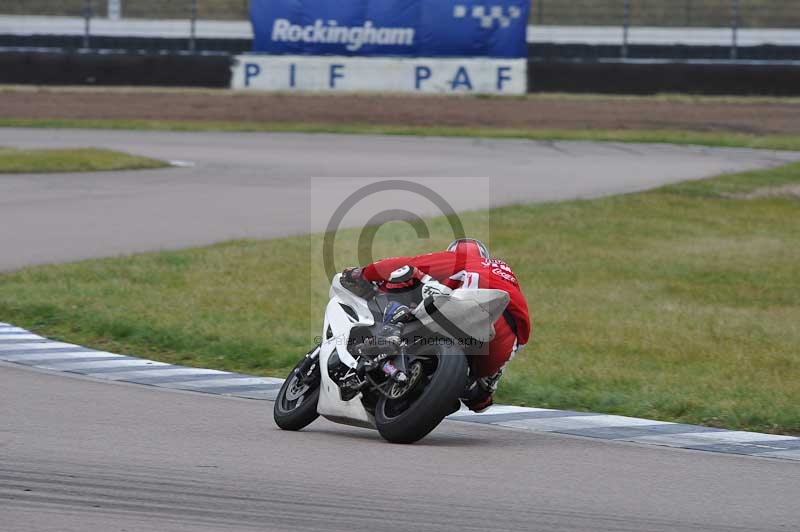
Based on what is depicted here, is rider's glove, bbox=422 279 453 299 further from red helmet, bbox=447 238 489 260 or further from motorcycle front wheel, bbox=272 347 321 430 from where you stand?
motorcycle front wheel, bbox=272 347 321 430

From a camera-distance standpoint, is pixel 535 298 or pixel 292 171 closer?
pixel 535 298

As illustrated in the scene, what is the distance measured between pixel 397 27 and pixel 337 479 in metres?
26.7

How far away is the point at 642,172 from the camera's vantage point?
2297cm

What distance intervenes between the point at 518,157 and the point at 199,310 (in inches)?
562

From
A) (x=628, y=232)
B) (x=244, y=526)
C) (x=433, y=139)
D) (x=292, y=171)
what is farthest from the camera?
(x=433, y=139)

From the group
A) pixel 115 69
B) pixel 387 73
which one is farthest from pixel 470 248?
pixel 115 69

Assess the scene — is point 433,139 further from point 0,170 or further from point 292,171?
point 0,170

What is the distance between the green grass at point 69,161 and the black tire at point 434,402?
1600cm

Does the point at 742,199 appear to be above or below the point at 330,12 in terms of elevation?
below

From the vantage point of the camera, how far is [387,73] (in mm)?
32625

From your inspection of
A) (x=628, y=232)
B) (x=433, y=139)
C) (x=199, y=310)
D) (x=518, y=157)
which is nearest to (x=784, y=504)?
(x=199, y=310)

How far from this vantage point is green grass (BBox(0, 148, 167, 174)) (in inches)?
864

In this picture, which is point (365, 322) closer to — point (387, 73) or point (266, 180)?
point (266, 180)

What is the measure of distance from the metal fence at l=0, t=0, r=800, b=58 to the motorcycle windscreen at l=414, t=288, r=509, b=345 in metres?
27.6
